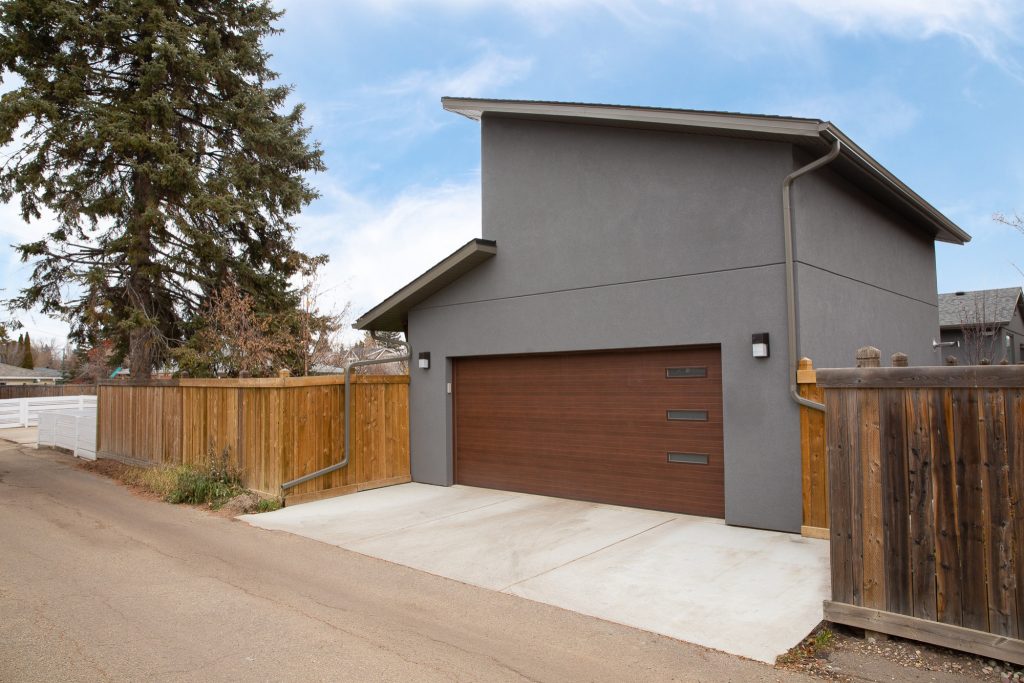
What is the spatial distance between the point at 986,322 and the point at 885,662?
21.4 meters

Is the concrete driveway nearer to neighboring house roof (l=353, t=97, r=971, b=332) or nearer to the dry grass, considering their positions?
the dry grass

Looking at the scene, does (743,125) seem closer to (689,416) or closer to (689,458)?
(689,416)

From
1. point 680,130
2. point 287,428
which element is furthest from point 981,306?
point 287,428

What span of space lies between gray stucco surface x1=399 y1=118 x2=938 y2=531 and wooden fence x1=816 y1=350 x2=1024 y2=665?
96.7 inches

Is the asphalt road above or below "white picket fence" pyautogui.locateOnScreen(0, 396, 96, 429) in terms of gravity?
below

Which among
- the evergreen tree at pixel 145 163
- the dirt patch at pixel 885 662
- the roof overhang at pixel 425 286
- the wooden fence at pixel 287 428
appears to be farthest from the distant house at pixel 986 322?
the evergreen tree at pixel 145 163

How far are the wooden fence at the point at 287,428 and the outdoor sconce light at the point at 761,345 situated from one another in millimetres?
5930

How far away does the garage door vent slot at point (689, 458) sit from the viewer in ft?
24.9

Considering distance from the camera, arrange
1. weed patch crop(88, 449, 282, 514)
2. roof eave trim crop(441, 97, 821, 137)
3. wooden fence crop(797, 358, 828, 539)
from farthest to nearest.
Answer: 1. weed patch crop(88, 449, 282, 514)
2. roof eave trim crop(441, 97, 821, 137)
3. wooden fence crop(797, 358, 828, 539)

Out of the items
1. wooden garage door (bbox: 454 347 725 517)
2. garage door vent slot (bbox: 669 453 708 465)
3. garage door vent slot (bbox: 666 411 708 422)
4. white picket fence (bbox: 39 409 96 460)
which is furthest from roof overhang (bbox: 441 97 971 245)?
white picket fence (bbox: 39 409 96 460)

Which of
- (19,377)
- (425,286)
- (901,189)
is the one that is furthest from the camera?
(19,377)

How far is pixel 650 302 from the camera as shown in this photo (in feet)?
26.0

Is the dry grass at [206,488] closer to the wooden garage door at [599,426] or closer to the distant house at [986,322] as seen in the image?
the wooden garage door at [599,426]

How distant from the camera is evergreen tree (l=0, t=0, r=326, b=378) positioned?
14.6 metres
